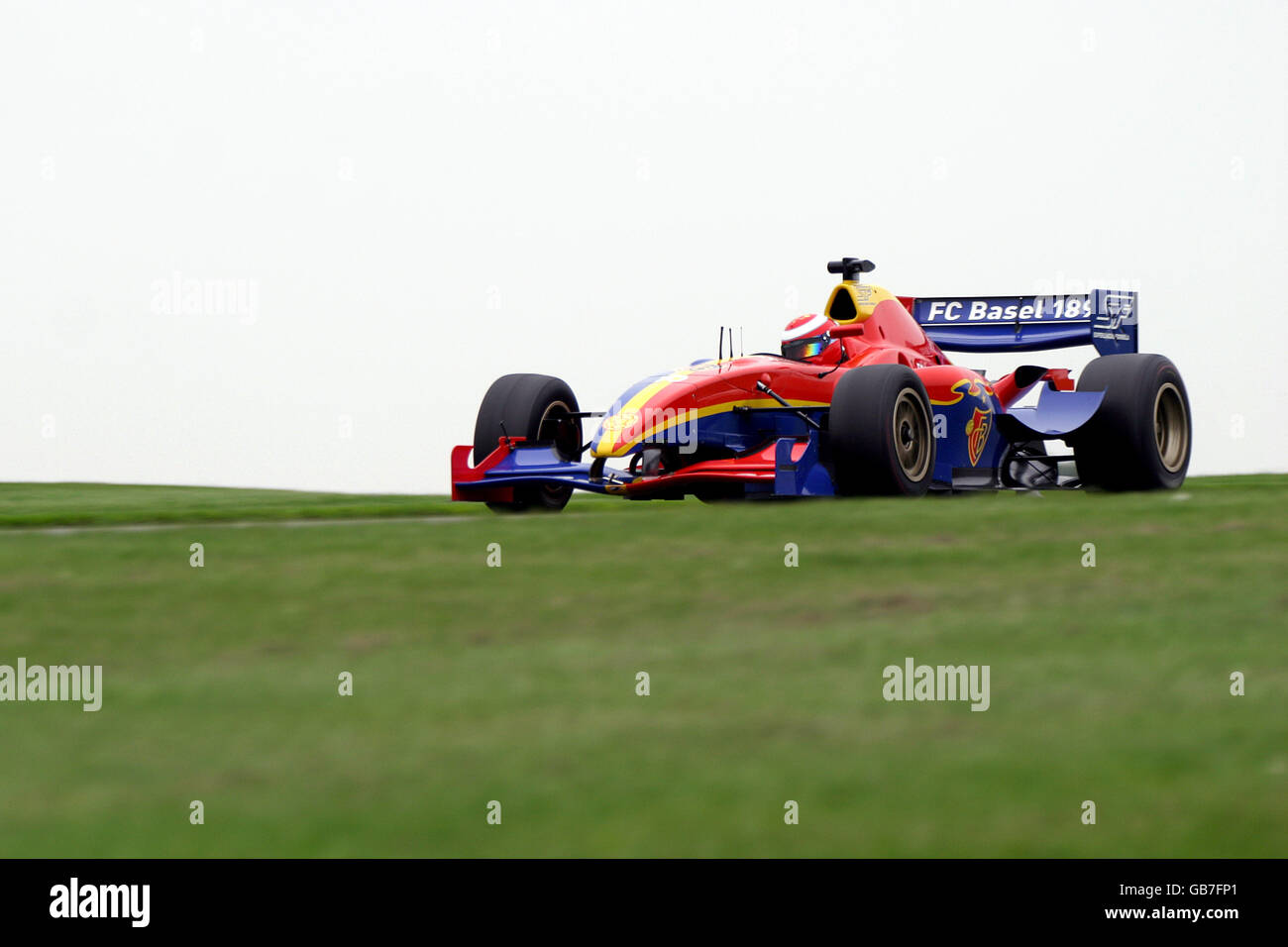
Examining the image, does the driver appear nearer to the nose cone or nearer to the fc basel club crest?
the fc basel club crest

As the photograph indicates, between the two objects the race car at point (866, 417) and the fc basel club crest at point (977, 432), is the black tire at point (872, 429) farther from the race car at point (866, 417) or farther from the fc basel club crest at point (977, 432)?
the fc basel club crest at point (977, 432)

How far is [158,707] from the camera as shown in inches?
269

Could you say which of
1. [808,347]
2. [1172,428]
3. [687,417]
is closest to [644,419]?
[687,417]

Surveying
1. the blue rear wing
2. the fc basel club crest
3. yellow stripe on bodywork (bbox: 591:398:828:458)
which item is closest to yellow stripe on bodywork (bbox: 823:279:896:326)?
the fc basel club crest

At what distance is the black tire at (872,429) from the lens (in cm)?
1426

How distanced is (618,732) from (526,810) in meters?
0.91

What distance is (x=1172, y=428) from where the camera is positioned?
710 inches

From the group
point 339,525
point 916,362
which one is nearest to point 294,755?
point 339,525

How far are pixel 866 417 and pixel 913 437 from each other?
3.41 ft

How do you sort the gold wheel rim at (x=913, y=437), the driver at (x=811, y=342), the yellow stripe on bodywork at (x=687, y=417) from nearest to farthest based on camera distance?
the yellow stripe on bodywork at (x=687, y=417)
the gold wheel rim at (x=913, y=437)
the driver at (x=811, y=342)

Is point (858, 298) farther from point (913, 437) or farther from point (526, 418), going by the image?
point (526, 418)

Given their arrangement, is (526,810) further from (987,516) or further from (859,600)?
(987,516)

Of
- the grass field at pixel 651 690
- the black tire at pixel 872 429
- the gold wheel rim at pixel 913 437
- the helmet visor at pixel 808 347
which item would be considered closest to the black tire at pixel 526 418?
the helmet visor at pixel 808 347

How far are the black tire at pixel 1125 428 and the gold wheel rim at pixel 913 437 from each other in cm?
288
